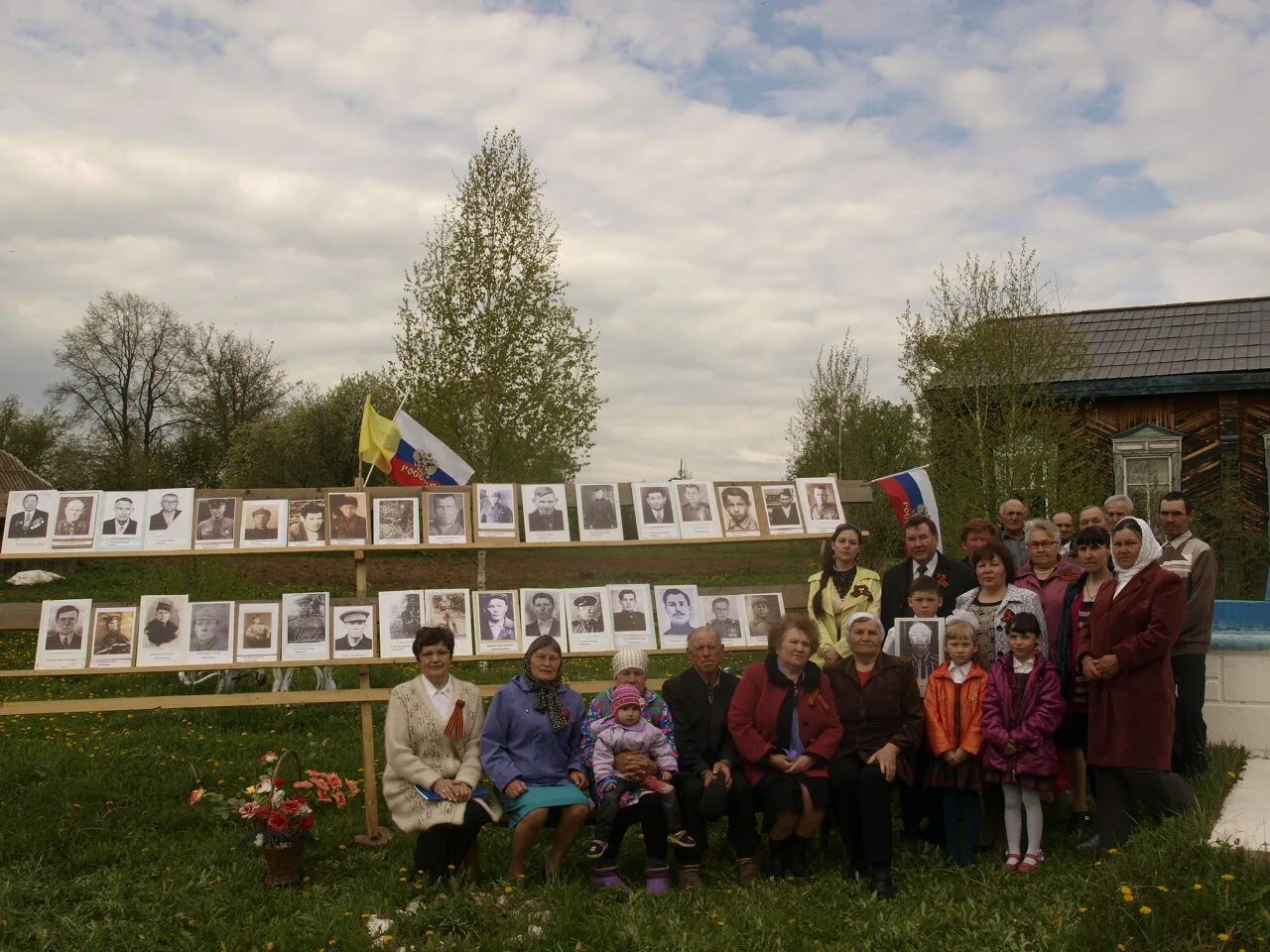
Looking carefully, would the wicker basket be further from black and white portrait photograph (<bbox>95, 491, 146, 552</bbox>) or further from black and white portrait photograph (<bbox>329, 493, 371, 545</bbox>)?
black and white portrait photograph (<bbox>95, 491, 146, 552</bbox>)

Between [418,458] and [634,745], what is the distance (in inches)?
136

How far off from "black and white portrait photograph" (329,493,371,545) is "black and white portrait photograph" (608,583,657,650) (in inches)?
63.6

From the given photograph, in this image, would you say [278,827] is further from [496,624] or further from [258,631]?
[496,624]

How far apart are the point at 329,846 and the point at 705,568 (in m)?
16.2

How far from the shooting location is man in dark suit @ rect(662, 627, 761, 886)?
576 cm

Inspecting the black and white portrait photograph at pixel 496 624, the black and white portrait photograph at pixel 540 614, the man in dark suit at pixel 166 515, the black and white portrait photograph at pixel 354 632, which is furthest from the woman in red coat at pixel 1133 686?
the man in dark suit at pixel 166 515

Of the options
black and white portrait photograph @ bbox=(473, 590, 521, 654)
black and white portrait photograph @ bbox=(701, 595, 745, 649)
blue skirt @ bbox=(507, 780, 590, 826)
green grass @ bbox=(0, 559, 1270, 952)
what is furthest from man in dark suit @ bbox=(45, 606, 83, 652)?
black and white portrait photograph @ bbox=(701, 595, 745, 649)

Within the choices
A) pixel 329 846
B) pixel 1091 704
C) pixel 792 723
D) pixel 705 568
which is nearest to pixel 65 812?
pixel 329 846

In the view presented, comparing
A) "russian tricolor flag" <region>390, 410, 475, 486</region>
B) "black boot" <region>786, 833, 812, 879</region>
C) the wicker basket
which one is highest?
"russian tricolor flag" <region>390, 410, 475, 486</region>

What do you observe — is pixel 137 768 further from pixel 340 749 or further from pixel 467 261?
pixel 467 261

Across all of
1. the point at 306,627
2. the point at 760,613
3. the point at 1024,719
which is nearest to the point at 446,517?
the point at 306,627

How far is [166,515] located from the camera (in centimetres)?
663

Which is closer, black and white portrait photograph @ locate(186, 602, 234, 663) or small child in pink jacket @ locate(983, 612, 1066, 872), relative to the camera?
small child in pink jacket @ locate(983, 612, 1066, 872)

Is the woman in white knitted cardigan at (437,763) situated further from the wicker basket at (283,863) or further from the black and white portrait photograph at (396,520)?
the black and white portrait photograph at (396,520)
